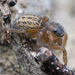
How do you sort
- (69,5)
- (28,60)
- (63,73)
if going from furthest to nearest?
1. (69,5)
2. (28,60)
3. (63,73)

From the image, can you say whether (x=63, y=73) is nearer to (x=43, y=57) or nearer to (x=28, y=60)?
(x=43, y=57)

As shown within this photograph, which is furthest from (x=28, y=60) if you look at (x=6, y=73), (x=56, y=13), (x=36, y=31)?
(x=56, y=13)

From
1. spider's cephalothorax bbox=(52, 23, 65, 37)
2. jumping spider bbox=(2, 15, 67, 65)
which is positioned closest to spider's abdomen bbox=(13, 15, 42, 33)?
jumping spider bbox=(2, 15, 67, 65)

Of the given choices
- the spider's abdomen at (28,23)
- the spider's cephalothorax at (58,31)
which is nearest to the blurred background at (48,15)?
the spider's abdomen at (28,23)

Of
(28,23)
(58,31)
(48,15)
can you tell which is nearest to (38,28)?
(28,23)

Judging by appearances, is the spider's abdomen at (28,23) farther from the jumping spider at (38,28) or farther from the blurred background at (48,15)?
the blurred background at (48,15)

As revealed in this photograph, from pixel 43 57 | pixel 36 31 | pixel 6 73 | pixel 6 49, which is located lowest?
pixel 6 73

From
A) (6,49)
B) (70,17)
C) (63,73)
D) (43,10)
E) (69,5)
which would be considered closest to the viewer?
(63,73)

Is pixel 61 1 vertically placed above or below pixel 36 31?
above

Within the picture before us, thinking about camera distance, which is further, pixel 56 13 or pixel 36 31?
pixel 56 13
